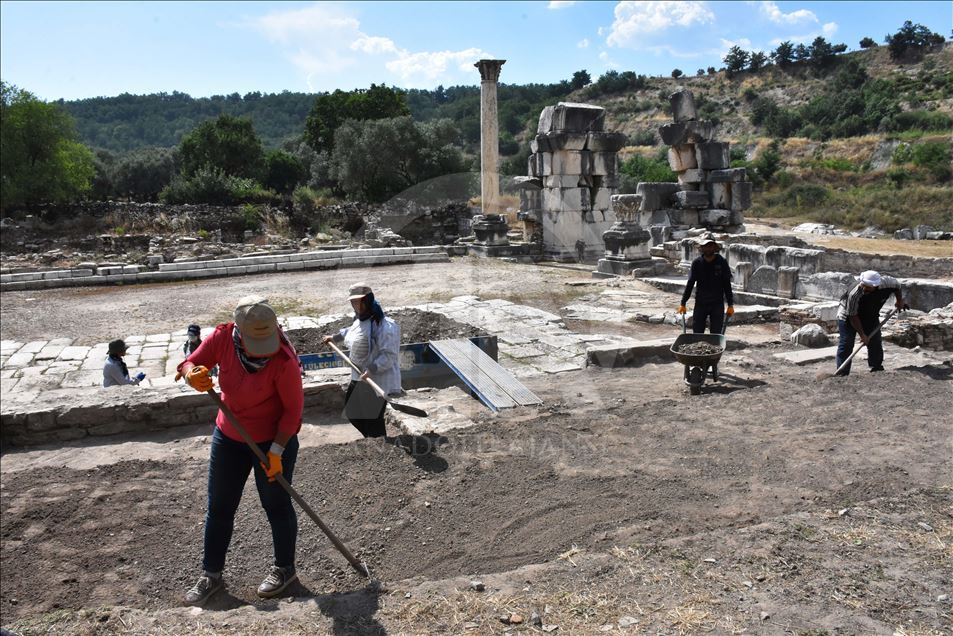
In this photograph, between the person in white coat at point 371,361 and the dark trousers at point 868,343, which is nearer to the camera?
the person in white coat at point 371,361

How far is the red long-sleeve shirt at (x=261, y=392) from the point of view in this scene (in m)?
3.74

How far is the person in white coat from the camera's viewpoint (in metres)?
5.57

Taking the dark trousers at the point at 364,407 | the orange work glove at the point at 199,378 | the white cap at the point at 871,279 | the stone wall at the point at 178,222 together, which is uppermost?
the stone wall at the point at 178,222

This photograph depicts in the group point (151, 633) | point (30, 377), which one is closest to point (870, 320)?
point (151, 633)

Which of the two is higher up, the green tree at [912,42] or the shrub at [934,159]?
the green tree at [912,42]

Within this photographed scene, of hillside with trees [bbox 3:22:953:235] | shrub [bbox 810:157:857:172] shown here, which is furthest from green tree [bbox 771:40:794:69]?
shrub [bbox 810:157:857:172]

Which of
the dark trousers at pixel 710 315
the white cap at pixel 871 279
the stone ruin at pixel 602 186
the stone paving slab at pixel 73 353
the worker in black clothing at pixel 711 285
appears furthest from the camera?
the stone ruin at pixel 602 186

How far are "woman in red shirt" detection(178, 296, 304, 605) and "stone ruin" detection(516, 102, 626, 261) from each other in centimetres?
1624

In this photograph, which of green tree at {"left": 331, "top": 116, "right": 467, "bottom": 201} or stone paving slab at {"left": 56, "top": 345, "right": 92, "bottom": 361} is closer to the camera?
stone paving slab at {"left": 56, "top": 345, "right": 92, "bottom": 361}

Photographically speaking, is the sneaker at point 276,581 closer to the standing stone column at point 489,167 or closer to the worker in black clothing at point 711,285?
the worker in black clothing at point 711,285

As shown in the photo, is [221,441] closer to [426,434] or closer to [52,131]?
[426,434]

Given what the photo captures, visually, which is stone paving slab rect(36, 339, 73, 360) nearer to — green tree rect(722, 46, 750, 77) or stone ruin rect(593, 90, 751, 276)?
stone ruin rect(593, 90, 751, 276)

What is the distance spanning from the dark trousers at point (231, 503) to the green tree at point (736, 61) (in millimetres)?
70155

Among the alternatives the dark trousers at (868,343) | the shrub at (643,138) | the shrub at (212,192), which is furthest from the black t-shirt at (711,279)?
the shrub at (643,138)
